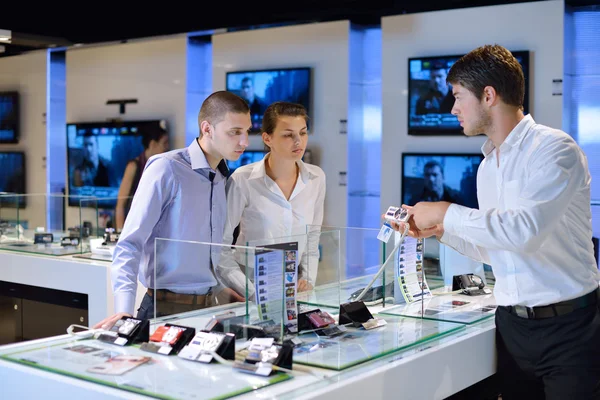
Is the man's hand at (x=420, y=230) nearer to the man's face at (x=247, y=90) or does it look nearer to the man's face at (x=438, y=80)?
the man's face at (x=438, y=80)

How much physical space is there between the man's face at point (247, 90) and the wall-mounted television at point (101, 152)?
126cm

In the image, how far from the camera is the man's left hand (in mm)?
2385

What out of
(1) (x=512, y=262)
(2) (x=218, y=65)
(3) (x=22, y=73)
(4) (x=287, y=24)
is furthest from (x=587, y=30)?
(3) (x=22, y=73)

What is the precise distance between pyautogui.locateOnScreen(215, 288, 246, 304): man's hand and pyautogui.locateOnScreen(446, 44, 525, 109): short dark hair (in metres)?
0.99

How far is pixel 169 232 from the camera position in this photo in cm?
310

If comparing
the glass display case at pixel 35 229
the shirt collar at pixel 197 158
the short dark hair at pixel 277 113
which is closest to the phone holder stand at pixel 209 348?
the shirt collar at pixel 197 158

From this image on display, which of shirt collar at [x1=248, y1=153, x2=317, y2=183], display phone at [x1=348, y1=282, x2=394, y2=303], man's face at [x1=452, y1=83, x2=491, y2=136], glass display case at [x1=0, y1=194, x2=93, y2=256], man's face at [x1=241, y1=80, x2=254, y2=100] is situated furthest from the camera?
man's face at [x1=241, y1=80, x2=254, y2=100]

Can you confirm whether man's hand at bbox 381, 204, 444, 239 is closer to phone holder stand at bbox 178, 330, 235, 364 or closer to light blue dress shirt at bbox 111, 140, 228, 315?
phone holder stand at bbox 178, 330, 235, 364

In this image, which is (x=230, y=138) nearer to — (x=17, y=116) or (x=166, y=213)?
(x=166, y=213)

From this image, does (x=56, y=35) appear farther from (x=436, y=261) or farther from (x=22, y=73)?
(x=436, y=261)

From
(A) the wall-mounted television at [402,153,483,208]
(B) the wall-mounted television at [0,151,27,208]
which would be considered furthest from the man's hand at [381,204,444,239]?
(B) the wall-mounted television at [0,151,27,208]

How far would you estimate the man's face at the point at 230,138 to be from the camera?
126 inches

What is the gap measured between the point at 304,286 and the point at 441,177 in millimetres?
4108

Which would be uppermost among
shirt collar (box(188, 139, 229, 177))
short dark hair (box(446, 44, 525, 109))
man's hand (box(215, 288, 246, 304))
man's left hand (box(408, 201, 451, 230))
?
short dark hair (box(446, 44, 525, 109))
